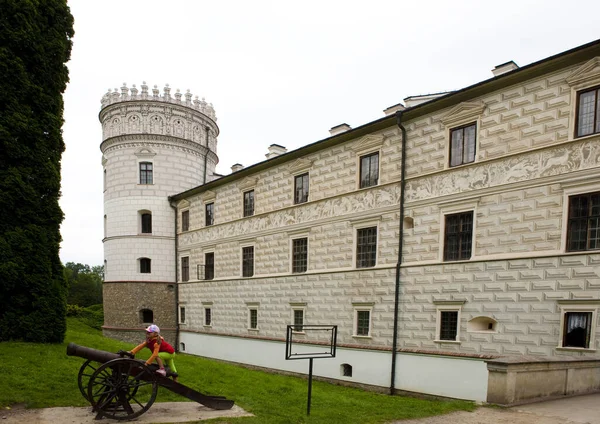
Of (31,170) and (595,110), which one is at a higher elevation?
(595,110)

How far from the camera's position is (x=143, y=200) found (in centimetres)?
2809

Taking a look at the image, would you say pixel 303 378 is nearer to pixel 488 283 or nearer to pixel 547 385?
pixel 488 283

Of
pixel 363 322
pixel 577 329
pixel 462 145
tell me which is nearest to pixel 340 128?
pixel 462 145

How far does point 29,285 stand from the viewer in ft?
45.5

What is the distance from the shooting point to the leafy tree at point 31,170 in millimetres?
13461

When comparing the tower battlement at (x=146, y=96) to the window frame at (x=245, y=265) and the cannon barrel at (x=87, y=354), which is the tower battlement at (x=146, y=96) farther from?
the cannon barrel at (x=87, y=354)

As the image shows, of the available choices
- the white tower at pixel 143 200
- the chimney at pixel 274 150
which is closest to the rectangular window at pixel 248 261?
the chimney at pixel 274 150

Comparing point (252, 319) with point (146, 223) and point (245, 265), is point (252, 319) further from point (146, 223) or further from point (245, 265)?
point (146, 223)

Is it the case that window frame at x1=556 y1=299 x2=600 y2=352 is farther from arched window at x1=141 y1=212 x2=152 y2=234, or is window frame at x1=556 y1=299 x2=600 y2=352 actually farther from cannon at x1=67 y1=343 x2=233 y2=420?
arched window at x1=141 y1=212 x2=152 y2=234

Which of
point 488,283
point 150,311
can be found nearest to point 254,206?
point 150,311

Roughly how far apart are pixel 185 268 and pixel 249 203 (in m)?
7.73

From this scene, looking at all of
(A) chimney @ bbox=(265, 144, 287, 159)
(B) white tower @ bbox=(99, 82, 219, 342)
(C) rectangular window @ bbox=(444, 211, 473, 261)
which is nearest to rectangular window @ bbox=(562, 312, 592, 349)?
(C) rectangular window @ bbox=(444, 211, 473, 261)

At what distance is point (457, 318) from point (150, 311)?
20.5m

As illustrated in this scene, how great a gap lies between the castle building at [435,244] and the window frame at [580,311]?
0.04m
